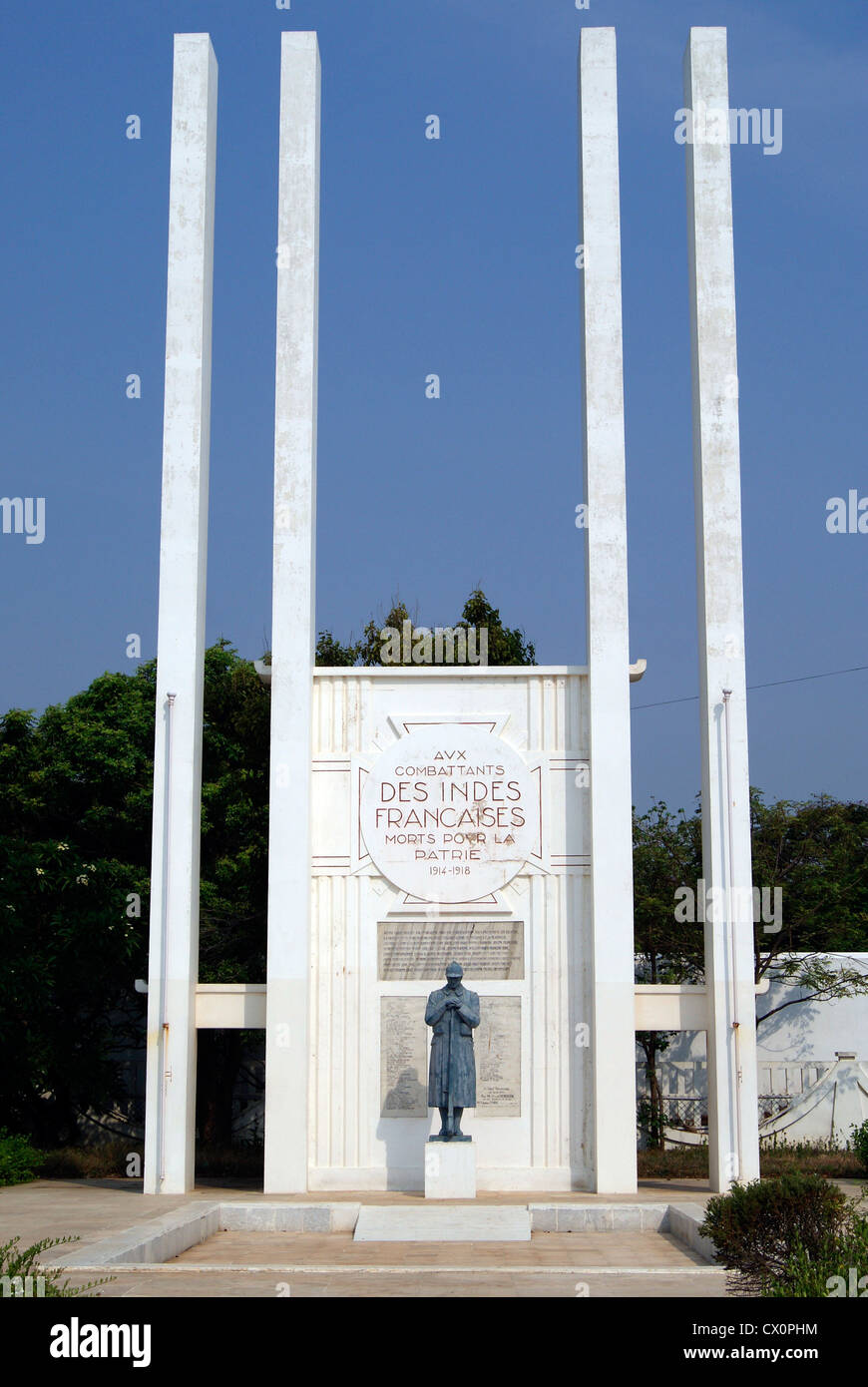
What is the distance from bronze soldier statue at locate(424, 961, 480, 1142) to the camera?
14422 mm

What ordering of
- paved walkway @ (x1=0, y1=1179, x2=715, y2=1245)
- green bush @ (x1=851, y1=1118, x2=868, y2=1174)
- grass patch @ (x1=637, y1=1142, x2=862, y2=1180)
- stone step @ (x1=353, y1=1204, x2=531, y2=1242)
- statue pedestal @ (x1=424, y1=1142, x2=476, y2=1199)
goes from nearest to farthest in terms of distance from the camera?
1. paved walkway @ (x1=0, y1=1179, x2=715, y2=1245)
2. stone step @ (x1=353, y1=1204, x2=531, y2=1242)
3. statue pedestal @ (x1=424, y1=1142, x2=476, y2=1199)
4. green bush @ (x1=851, y1=1118, x2=868, y2=1174)
5. grass patch @ (x1=637, y1=1142, x2=862, y2=1180)

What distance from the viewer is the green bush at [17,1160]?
52.2 ft

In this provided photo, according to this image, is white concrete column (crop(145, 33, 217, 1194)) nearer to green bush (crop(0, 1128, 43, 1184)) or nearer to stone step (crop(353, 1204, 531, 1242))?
green bush (crop(0, 1128, 43, 1184))

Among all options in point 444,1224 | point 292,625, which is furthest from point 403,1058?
point 292,625

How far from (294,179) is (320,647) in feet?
31.0

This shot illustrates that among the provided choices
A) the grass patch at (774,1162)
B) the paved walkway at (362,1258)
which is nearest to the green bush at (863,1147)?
the grass patch at (774,1162)

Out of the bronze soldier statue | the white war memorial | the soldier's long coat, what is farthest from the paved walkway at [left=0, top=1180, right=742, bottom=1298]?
the soldier's long coat

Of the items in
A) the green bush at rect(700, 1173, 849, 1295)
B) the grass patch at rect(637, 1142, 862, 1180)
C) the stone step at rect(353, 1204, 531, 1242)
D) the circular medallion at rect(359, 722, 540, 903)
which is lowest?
the grass patch at rect(637, 1142, 862, 1180)

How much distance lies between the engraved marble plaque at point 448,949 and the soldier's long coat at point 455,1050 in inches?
36.2

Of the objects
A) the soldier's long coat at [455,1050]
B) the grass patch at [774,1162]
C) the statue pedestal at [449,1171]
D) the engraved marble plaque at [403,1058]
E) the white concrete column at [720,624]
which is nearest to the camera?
the statue pedestal at [449,1171]

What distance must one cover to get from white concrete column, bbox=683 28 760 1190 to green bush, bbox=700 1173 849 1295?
17.2 ft

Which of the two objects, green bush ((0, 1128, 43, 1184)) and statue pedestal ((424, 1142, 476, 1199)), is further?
green bush ((0, 1128, 43, 1184))

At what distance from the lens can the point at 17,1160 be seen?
1623 centimetres

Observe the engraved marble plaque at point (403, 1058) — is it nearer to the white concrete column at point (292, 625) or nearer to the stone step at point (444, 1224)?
the white concrete column at point (292, 625)
